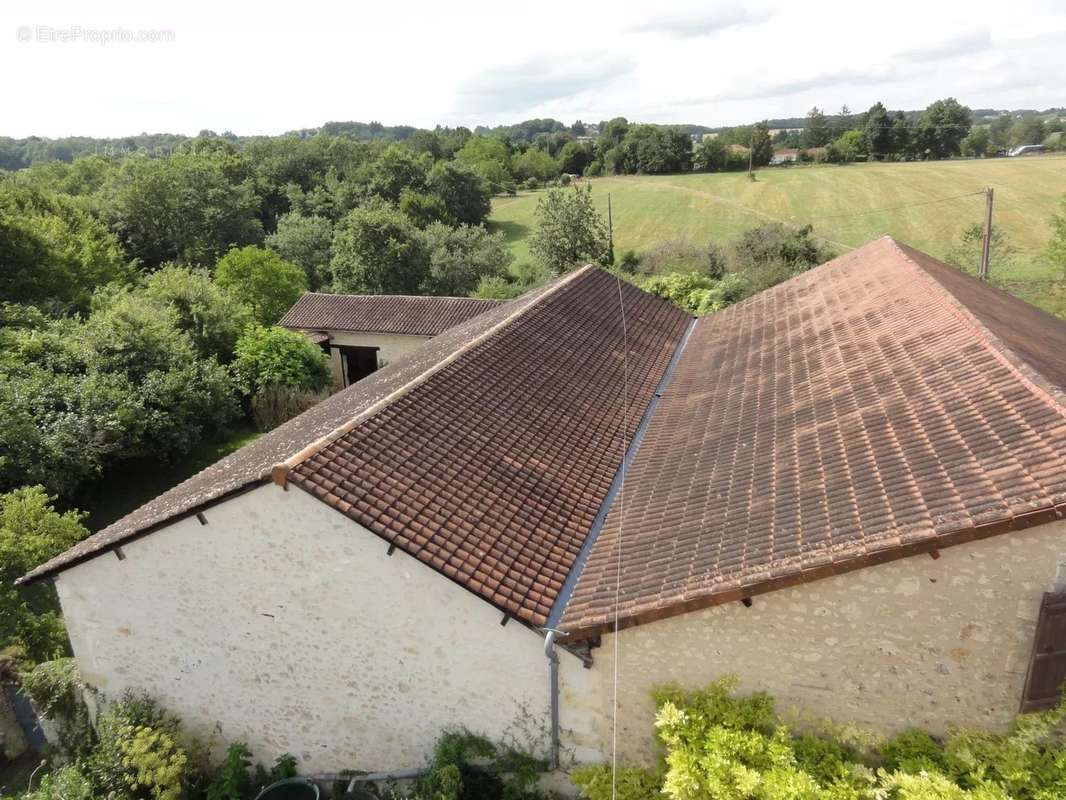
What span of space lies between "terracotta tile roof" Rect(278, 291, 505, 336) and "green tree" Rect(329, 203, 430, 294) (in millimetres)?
7987

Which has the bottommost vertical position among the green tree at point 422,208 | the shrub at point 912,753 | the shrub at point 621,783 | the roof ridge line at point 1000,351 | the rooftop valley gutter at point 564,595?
the shrub at point 621,783

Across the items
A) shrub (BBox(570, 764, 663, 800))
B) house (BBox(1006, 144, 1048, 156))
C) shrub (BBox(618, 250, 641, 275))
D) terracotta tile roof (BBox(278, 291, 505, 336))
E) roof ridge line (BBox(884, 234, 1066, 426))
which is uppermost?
house (BBox(1006, 144, 1048, 156))

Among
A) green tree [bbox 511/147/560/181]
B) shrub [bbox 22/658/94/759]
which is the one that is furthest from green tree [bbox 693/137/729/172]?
shrub [bbox 22/658/94/759]

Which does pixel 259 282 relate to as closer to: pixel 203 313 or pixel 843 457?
pixel 203 313

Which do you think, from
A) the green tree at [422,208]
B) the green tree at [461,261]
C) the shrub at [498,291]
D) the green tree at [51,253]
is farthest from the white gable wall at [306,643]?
the green tree at [422,208]

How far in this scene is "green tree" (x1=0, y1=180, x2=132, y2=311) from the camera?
97.4ft

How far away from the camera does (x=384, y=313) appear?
29109 mm

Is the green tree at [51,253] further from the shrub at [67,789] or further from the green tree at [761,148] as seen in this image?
the green tree at [761,148]

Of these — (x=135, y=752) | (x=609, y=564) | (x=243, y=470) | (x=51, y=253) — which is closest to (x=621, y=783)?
(x=609, y=564)

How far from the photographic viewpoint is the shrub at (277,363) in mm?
25141

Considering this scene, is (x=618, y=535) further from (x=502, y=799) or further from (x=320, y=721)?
(x=320, y=721)

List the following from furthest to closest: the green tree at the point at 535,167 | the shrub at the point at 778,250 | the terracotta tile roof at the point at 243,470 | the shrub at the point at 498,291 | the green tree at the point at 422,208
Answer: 1. the green tree at the point at 535,167
2. the green tree at the point at 422,208
3. the shrub at the point at 498,291
4. the shrub at the point at 778,250
5. the terracotta tile roof at the point at 243,470

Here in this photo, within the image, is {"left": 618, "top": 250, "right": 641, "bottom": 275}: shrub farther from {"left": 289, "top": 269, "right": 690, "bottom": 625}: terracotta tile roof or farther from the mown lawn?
{"left": 289, "top": 269, "right": 690, "bottom": 625}: terracotta tile roof

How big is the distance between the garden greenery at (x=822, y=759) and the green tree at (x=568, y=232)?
106 feet
